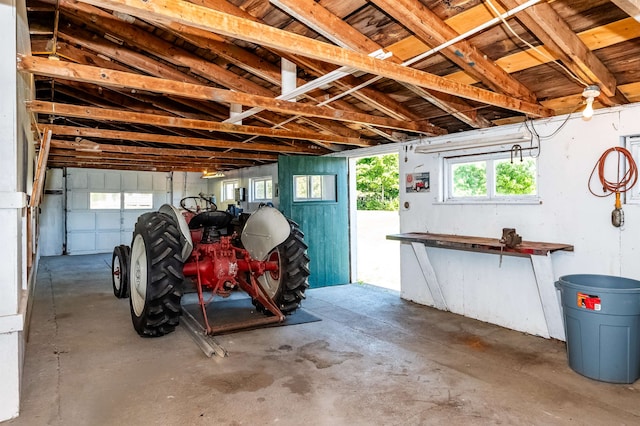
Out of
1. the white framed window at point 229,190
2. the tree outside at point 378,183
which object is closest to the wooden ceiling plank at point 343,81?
the white framed window at point 229,190

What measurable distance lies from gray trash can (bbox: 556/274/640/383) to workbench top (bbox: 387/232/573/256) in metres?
0.57

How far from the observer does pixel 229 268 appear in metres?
4.35

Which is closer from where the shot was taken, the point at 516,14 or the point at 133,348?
the point at 516,14

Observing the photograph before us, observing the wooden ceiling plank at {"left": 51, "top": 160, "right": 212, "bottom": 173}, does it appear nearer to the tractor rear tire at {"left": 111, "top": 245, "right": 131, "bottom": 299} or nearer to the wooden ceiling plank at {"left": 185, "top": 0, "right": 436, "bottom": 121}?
the tractor rear tire at {"left": 111, "top": 245, "right": 131, "bottom": 299}

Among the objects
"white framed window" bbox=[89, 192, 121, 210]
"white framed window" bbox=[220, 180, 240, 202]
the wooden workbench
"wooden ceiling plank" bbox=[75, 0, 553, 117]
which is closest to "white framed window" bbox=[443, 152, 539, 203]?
the wooden workbench

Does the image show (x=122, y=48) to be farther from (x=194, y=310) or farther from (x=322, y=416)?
(x=322, y=416)

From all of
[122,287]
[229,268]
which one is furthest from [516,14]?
[122,287]

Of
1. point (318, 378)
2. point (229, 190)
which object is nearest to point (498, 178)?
point (318, 378)

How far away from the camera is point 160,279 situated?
3.64 meters

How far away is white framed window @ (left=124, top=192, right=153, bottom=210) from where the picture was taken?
11164mm

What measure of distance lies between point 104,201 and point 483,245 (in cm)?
1021

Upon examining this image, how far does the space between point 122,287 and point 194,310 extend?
135cm

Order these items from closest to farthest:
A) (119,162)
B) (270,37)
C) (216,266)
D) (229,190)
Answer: (270,37) < (216,266) < (119,162) < (229,190)

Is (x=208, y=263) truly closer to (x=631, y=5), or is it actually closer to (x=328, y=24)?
(x=328, y=24)
